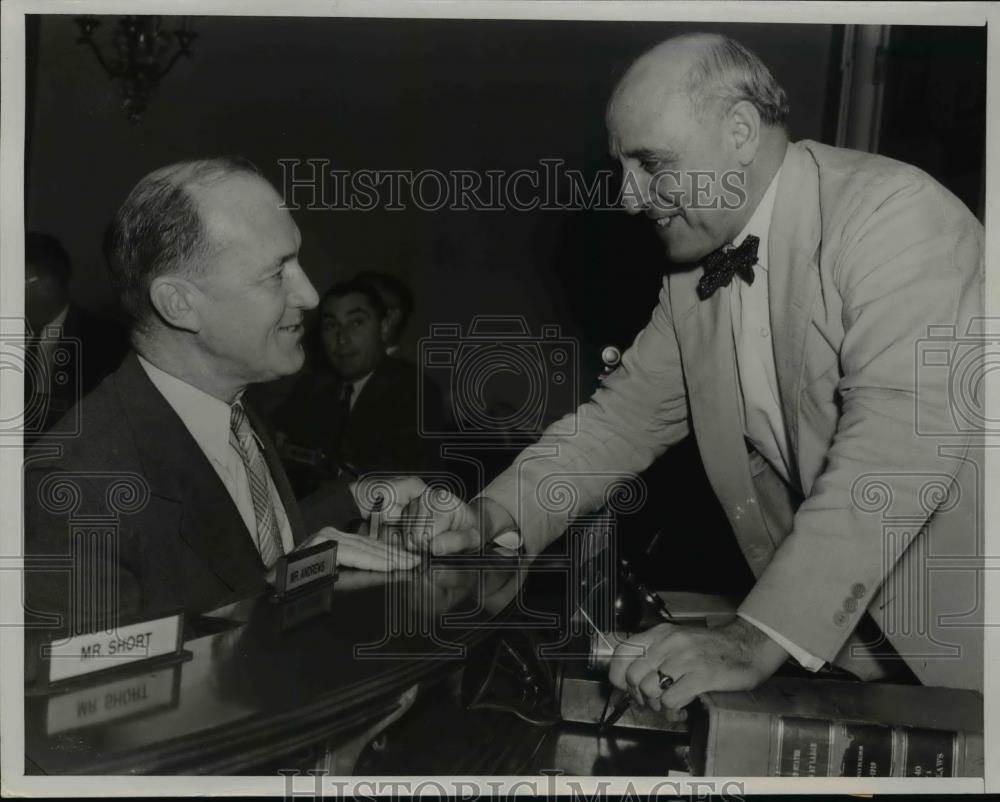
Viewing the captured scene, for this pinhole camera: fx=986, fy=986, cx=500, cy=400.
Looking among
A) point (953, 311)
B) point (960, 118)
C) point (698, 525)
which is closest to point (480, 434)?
point (698, 525)

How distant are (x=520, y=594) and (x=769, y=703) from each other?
0.57 meters

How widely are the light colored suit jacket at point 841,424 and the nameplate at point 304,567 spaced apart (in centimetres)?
40

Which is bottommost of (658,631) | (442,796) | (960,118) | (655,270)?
(442,796)

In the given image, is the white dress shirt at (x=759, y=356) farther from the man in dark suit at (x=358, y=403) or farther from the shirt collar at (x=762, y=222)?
the man in dark suit at (x=358, y=403)

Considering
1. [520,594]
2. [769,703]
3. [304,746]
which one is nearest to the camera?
[304,746]

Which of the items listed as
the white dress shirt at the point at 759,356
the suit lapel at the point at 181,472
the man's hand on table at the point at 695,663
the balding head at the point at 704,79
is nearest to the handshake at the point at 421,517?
the suit lapel at the point at 181,472

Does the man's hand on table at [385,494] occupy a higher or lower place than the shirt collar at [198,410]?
lower

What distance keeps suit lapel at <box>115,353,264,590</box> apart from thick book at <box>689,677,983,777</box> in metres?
0.89

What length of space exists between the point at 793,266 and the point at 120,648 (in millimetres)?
1417

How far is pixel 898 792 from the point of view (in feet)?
6.35

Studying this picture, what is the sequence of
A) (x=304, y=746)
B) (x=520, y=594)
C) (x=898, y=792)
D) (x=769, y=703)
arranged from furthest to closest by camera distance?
(x=520, y=594), (x=898, y=792), (x=769, y=703), (x=304, y=746)

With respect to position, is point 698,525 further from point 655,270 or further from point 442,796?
point 442,796

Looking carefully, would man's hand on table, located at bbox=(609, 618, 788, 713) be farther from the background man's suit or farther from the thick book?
the background man's suit

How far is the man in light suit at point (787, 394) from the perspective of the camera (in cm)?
180
